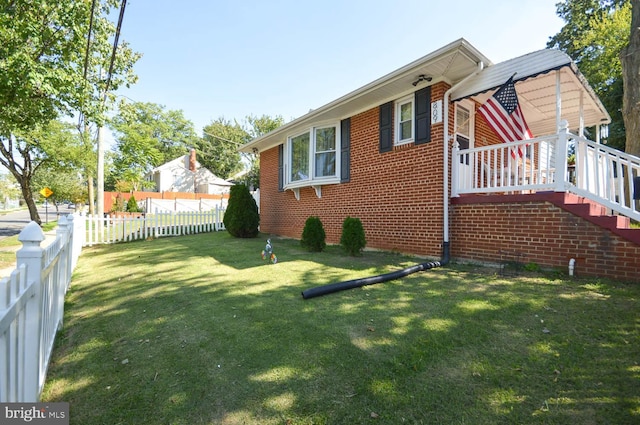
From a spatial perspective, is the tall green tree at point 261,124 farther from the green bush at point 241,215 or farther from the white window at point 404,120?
the white window at point 404,120

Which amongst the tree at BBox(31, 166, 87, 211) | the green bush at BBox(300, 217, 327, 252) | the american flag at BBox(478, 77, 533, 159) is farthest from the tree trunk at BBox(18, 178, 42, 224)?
the american flag at BBox(478, 77, 533, 159)

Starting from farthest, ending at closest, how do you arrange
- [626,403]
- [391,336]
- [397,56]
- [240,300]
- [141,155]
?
A: [141,155] < [397,56] < [240,300] < [391,336] < [626,403]

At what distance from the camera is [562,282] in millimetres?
4125

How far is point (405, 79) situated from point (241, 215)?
654 centimetres

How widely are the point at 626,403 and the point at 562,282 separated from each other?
9.05 ft

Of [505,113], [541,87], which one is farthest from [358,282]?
[541,87]

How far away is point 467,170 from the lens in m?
6.26

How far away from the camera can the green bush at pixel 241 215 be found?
9938mm

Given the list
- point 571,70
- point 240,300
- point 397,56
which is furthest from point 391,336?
point 397,56

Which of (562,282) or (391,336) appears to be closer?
(391,336)

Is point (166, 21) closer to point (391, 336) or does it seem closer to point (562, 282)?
point (391, 336)

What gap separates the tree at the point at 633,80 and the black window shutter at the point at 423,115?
5109 millimetres

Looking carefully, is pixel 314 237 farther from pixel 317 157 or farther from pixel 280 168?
pixel 280 168

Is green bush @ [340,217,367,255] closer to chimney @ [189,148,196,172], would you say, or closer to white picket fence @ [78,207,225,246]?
white picket fence @ [78,207,225,246]
